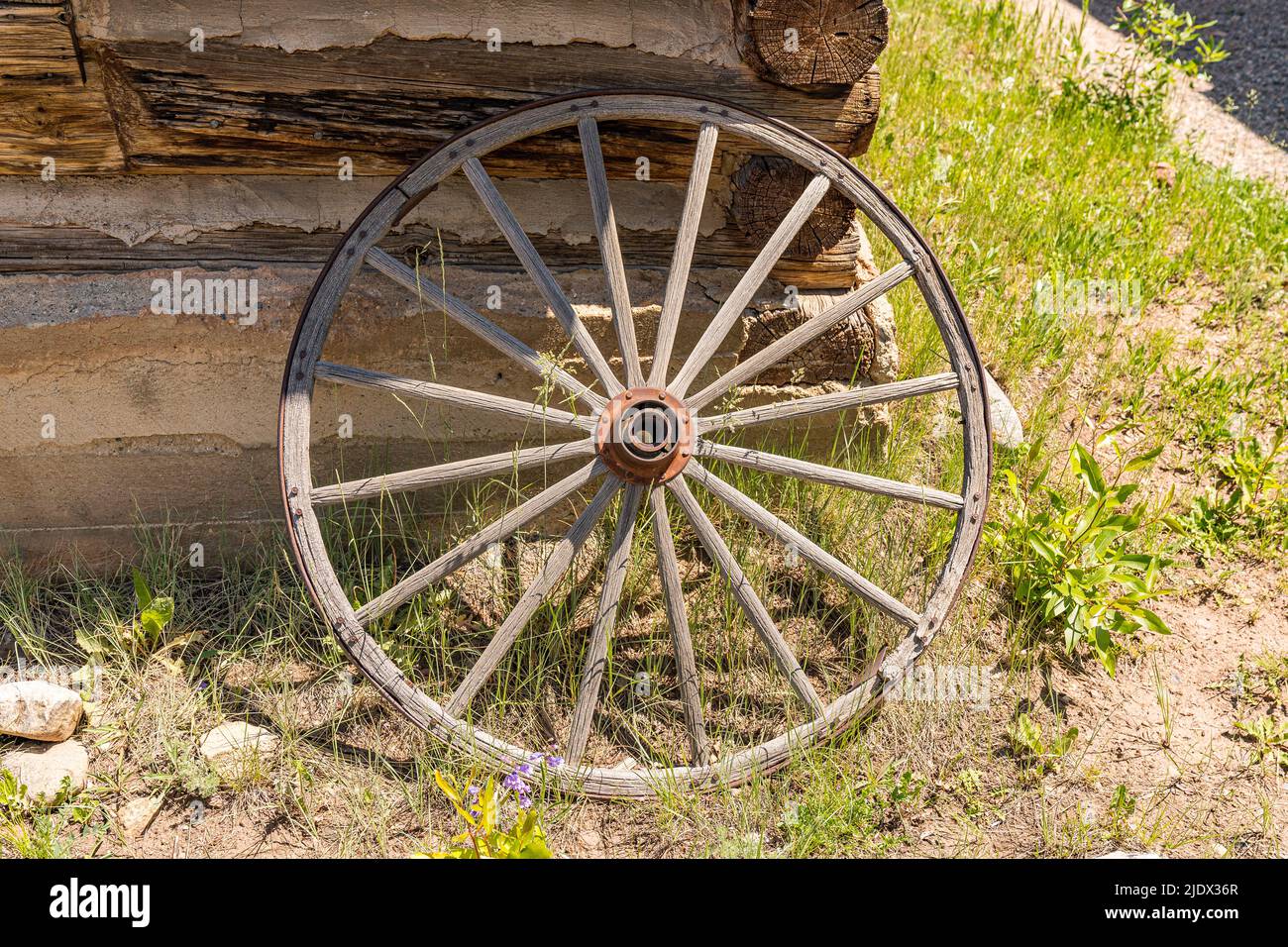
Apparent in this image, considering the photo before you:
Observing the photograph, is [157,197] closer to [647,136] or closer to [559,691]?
[647,136]

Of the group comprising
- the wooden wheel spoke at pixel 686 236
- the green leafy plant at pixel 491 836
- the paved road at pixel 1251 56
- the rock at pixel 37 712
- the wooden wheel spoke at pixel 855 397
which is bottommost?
Result: the green leafy plant at pixel 491 836

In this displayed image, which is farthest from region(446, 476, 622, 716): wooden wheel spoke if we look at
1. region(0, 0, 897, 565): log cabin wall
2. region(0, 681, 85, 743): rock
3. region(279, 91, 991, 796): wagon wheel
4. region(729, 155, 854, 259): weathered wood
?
region(0, 681, 85, 743): rock

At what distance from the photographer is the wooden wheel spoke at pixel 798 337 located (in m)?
2.60

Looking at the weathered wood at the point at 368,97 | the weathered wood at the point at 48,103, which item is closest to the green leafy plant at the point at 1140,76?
the weathered wood at the point at 368,97

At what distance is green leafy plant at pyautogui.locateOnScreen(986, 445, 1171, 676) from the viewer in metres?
2.83

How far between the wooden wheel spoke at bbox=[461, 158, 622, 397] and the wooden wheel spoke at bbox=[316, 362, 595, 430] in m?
0.13

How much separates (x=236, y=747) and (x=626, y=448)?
1.25m

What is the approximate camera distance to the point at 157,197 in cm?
270

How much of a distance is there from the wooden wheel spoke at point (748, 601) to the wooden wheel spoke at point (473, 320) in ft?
1.07

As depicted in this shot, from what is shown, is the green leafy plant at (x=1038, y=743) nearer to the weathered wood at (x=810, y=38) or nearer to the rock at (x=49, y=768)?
the weathered wood at (x=810, y=38)

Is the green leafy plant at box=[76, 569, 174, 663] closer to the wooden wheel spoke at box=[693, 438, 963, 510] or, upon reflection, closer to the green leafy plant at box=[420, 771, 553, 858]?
the green leafy plant at box=[420, 771, 553, 858]

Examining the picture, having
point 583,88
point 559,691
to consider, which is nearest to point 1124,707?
point 559,691

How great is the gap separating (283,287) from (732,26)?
1365 millimetres

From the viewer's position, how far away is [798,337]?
2646mm
